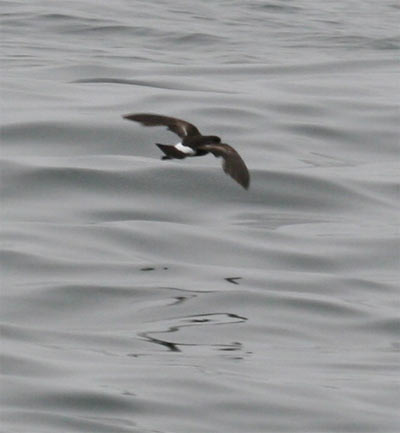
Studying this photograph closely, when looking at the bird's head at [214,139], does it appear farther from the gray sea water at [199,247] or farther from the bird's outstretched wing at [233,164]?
the gray sea water at [199,247]

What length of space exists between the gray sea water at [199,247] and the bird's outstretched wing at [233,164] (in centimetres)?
71

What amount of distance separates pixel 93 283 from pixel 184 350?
1.46 m

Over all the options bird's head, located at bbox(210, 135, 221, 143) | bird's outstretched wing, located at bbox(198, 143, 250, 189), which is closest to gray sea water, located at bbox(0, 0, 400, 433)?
bird's outstretched wing, located at bbox(198, 143, 250, 189)

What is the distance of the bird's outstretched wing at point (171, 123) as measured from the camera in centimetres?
1174

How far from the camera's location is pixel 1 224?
11.9 meters

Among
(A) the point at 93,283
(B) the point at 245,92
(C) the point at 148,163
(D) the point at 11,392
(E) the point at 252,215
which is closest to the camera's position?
(D) the point at 11,392

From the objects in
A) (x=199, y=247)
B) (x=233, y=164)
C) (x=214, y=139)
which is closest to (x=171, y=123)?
(x=214, y=139)

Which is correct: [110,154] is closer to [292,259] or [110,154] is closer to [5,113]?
[5,113]

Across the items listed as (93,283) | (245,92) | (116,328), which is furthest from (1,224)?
(245,92)

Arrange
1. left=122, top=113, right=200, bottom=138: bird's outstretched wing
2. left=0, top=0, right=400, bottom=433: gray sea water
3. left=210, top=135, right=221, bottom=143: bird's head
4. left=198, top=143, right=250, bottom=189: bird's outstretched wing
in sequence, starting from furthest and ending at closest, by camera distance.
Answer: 1. left=122, top=113, right=200, bottom=138: bird's outstretched wing
2. left=210, top=135, right=221, bottom=143: bird's head
3. left=198, top=143, right=250, bottom=189: bird's outstretched wing
4. left=0, top=0, right=400, bottom=433: gray sea water

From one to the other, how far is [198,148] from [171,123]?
2.41 feet

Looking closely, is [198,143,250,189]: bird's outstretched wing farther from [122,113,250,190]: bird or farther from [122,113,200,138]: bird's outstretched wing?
[122,113,200,138]: bird's outstretched wing

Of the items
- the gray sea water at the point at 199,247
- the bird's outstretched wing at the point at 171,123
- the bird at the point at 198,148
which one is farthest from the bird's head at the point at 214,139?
the gray sea water at the point at 199,247

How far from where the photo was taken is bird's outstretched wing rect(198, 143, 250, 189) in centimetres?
1073
